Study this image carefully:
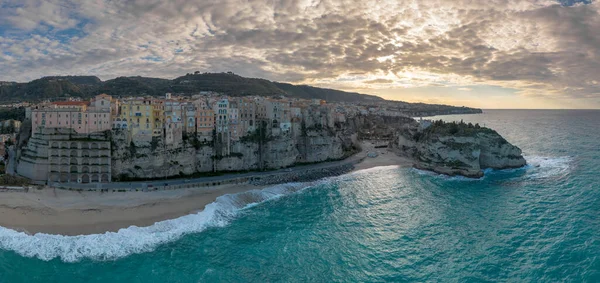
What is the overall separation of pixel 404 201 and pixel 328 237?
14.7 meters

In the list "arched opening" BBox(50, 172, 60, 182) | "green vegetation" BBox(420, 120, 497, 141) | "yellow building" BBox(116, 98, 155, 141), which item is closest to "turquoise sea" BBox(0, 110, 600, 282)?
"arched opening" BBox(50, 172, 60, 182)

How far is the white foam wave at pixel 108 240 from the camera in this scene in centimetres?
2522

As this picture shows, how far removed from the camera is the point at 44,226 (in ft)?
94.9

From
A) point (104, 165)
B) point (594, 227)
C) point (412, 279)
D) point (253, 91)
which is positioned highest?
point (253, 91)

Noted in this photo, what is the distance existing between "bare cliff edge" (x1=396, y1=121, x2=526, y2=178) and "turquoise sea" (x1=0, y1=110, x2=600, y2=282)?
11.1 m

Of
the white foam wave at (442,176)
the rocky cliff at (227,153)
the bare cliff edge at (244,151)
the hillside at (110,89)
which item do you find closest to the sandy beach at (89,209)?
the bare cliff edge at (244,151)

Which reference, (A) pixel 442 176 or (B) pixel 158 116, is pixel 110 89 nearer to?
(B) pixel 158 116

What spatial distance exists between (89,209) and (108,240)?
7140mm

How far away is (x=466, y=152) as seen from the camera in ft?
176

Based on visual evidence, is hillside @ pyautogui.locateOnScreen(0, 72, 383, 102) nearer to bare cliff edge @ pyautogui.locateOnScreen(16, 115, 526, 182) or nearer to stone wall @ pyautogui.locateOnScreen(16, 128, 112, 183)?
stone wall @ pyautogui.locateOnScreen(16, 128, 112, 183)

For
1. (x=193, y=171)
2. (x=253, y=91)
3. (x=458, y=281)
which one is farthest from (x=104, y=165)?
(x=253, y=91)

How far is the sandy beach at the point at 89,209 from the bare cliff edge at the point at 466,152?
39432 millimetres

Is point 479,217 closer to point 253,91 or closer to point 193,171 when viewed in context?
point 193,171

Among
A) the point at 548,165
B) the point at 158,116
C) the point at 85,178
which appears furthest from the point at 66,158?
the point at 548,165
